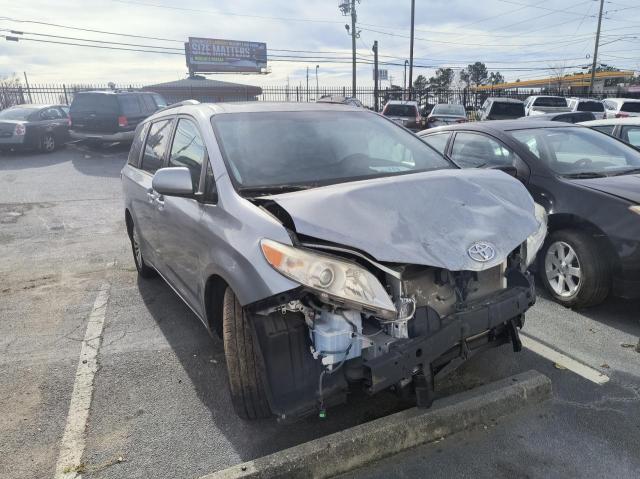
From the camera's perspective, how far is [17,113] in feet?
51.1

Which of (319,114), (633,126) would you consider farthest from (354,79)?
(319,114)

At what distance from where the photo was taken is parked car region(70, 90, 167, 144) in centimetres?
1414

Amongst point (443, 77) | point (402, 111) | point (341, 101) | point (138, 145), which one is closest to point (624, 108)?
point (402, 111)

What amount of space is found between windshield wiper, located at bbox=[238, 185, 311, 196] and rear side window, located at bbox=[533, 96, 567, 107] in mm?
19088

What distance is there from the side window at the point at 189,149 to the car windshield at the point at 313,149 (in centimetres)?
18

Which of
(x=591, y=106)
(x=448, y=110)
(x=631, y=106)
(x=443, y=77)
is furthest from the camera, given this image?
(x=443, y=77)

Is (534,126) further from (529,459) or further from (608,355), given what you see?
(529,459)

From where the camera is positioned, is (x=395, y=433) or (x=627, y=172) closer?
(x=395, y=433)

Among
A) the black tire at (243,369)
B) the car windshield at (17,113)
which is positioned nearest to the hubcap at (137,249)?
the black tire at (243,369)

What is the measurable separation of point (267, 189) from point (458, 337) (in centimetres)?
136

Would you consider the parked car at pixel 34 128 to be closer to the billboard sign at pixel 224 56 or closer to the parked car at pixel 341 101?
the parked car at pixel 341 101

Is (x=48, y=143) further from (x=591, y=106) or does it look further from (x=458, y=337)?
(x=591, y=106)

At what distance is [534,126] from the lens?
17.7 feet

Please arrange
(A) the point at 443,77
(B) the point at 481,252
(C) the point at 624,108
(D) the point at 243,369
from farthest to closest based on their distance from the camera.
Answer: (A) the point at 443,77 → (C) the point at 624,108 → (D) the point at 243,369 → (B) the point at 481,252
